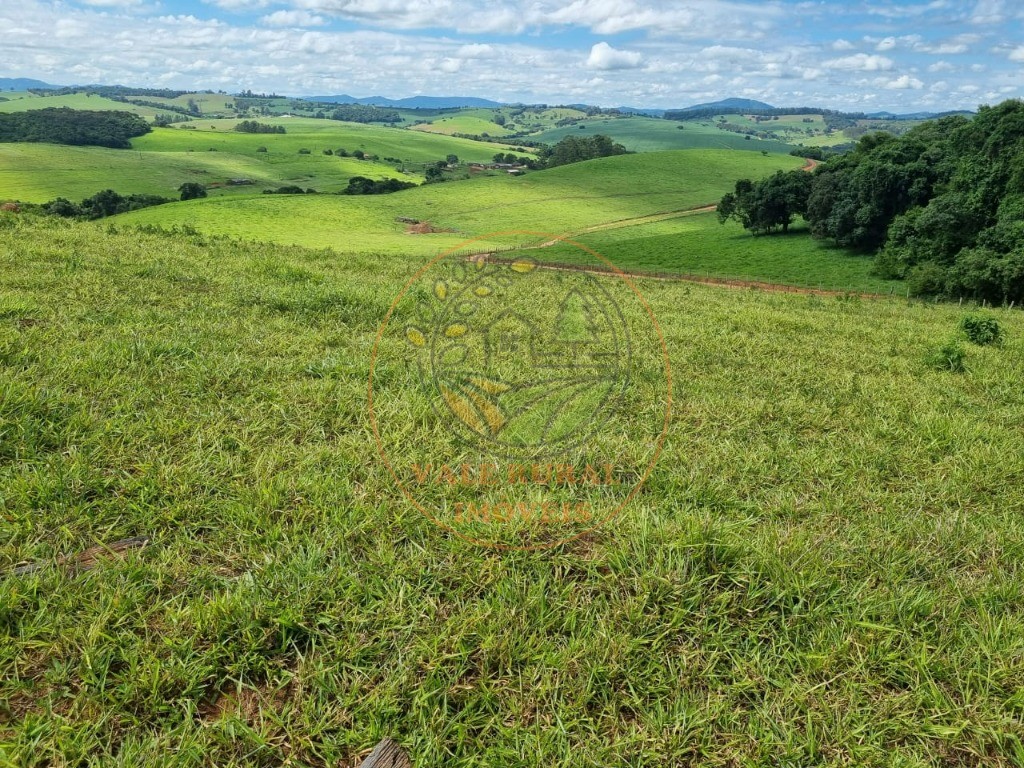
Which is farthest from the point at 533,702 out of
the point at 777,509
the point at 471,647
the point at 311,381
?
the point at 311,381

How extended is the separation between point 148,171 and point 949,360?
12990 cm

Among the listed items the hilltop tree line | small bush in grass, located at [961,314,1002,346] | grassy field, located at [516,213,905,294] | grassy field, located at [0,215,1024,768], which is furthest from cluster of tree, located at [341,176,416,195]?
grassy field, located at [0,215,1024,768]

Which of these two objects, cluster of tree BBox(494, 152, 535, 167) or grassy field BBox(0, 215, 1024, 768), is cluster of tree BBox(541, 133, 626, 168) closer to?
cluster of tree BBox(494, 152, 535, 167)

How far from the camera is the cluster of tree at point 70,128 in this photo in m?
133

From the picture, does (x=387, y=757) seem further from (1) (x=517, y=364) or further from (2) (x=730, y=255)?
(2) (x=730, y=255)

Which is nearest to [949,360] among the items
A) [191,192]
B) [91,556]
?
[91,556]

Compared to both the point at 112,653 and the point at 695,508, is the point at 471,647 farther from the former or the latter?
the point at 695,508

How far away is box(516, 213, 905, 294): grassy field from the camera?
57188 mm

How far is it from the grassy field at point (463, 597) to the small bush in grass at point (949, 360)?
2.79 m

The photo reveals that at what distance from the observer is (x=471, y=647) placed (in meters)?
3.01

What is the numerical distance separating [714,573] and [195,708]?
283cm

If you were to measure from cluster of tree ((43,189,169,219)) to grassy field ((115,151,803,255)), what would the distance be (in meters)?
6.91

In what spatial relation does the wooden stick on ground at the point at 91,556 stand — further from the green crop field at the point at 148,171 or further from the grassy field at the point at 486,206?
the green crop field at the point at 148,171

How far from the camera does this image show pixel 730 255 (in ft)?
221
